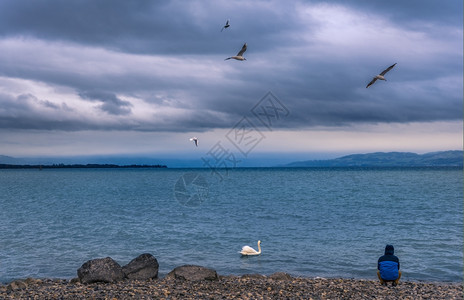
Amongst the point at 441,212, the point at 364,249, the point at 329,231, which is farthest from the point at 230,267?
the point at 441,212

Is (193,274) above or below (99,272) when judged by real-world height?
below

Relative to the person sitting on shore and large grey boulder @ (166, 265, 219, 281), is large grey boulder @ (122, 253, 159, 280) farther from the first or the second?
the person sitting on shore

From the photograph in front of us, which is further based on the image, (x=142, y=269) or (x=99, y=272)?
(x=142, y=269)

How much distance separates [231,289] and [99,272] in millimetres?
5601

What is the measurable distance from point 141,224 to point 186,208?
14.8 metres

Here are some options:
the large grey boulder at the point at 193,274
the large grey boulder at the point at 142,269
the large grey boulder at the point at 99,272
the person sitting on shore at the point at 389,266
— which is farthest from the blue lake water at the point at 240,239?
the person sitting on shore at the point at 389,266

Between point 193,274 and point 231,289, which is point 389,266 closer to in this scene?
point 231,289

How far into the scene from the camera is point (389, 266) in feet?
53.1

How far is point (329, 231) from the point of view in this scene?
34656mm

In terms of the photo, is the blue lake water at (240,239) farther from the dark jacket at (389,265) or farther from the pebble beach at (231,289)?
the dark jacket at (389,265)

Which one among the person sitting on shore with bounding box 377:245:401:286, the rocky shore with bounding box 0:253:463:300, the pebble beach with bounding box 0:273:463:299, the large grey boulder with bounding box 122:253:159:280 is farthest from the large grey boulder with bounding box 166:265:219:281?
the person sitting on shore with bounding box 377:245:401:286

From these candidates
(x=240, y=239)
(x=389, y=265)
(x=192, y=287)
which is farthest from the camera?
(x=240, y=239)

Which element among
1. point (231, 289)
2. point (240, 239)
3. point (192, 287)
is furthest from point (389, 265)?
point (240, 239)

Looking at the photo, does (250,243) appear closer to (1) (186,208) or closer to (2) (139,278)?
(2) (139,278)
